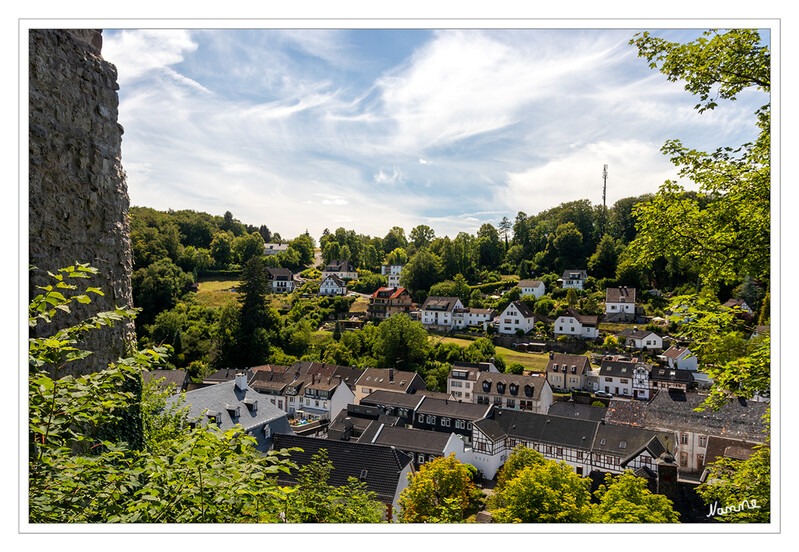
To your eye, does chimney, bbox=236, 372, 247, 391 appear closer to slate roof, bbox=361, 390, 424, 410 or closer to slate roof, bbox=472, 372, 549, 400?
slate roof, bbox=361, 390, 424, 410

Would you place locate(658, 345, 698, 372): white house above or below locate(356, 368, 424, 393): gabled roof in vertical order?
above

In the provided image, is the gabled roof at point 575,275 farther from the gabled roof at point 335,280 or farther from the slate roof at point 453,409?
the slate roof at point 453,409

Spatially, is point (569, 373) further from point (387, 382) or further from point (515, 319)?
point (387, 382)

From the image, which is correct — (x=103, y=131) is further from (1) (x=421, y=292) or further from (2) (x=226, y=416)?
(1) (x=421, y=292)

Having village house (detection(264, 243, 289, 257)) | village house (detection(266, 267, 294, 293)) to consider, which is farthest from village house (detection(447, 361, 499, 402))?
village house (detection(264, 243, 289, 257))

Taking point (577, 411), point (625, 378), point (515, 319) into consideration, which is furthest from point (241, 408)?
point (515, 319)

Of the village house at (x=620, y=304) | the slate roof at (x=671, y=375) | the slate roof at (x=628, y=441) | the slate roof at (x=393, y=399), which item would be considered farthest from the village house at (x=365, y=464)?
the village house at (x=620, y=304)
